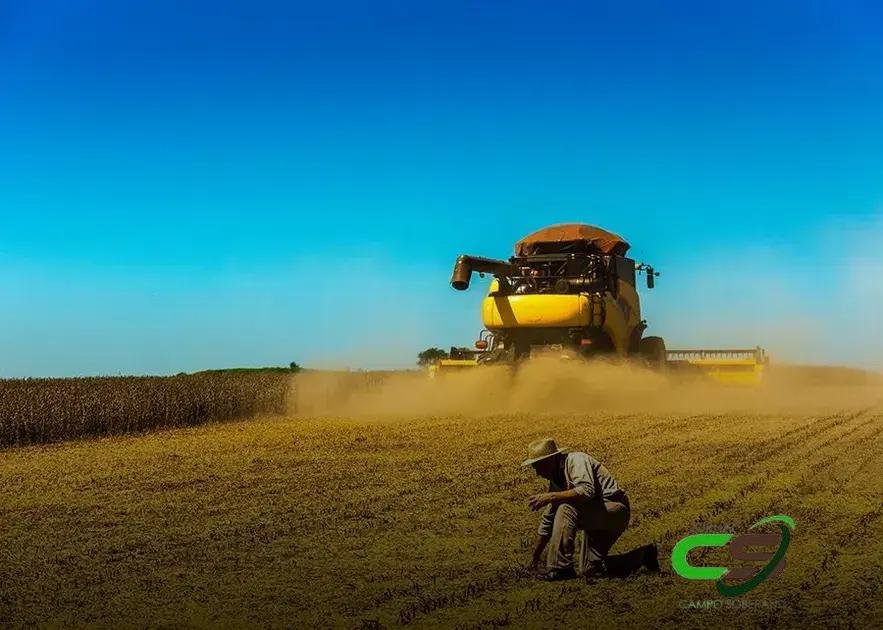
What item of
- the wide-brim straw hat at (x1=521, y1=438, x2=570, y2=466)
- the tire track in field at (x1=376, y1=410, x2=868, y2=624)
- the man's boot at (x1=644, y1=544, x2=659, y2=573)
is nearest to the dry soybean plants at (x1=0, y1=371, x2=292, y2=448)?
the tire track in field at (x1=376, y1=410, x2=868, y2=624)

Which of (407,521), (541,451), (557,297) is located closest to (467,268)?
(557,297)

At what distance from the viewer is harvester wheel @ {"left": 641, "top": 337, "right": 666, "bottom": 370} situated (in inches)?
946

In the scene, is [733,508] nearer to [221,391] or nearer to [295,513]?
[295,513]

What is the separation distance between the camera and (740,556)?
26.3ft

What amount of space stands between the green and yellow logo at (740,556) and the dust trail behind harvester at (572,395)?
12133 mm

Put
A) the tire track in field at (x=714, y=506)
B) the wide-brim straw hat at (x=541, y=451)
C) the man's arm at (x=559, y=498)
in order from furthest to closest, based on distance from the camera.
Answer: the wide-brim straw hat at (x=541, y=451)
the man's arm at (x=559, y=498)
the tire track in field at (x=714, y=506)

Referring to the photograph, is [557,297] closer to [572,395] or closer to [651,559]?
[572,395]

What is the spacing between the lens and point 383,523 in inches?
379

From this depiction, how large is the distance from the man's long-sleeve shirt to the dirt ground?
560mm

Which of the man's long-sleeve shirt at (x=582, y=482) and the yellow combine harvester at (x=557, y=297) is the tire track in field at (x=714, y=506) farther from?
the yellow combine harvester at (x=557, y=297)

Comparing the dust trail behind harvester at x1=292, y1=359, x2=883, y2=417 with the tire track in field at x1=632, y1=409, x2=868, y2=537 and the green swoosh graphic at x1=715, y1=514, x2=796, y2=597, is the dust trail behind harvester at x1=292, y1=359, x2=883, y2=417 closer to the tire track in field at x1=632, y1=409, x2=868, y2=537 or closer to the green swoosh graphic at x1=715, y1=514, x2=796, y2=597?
the tire track in field at x1=632, y1=409, x2=868, y2=537

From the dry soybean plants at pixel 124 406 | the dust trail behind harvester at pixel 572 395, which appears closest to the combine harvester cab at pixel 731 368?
the dust trail behind harvester at pixel 572 395

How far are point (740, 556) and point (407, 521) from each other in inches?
128

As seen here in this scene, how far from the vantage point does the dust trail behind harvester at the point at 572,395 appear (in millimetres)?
21406
